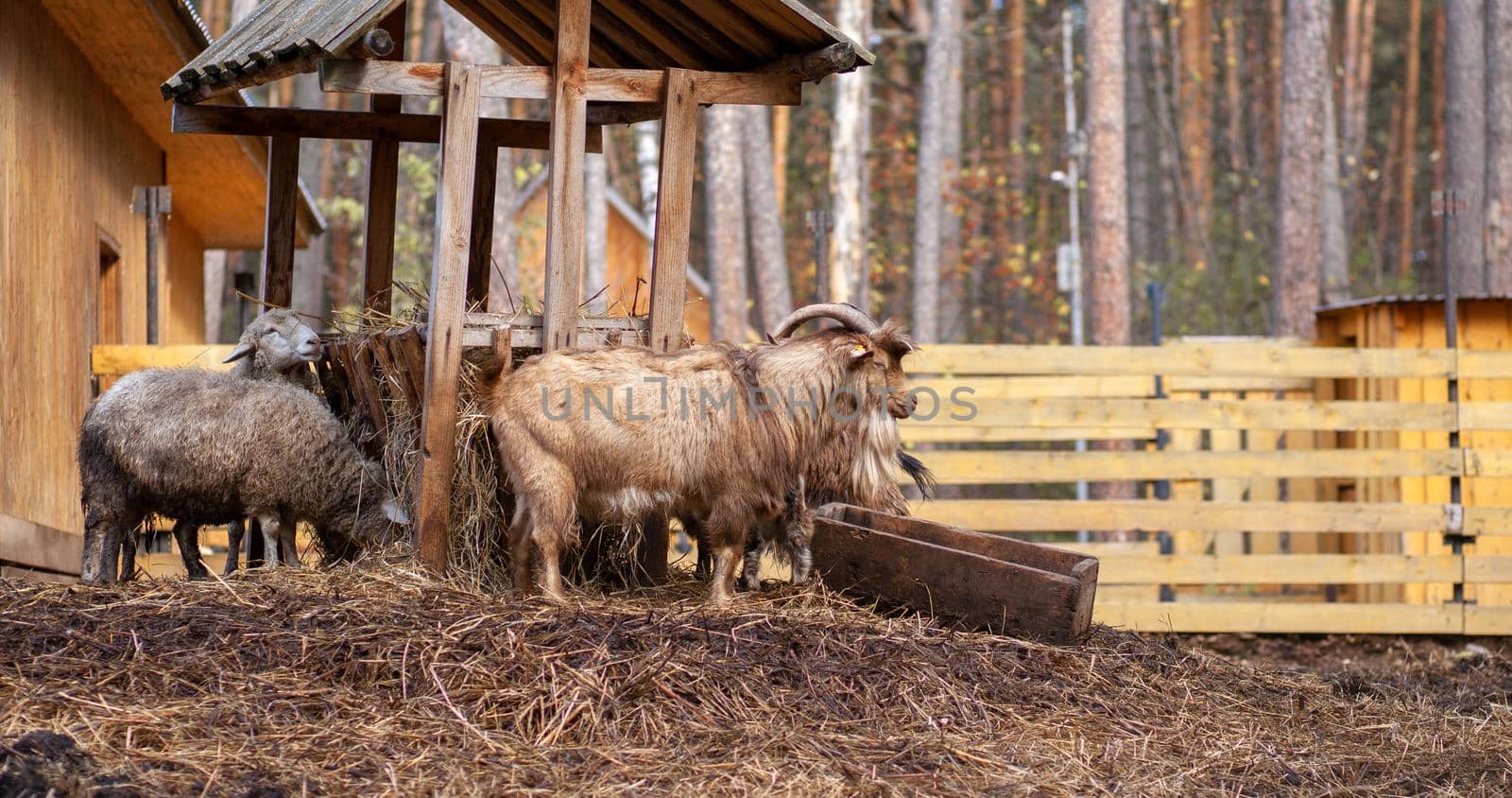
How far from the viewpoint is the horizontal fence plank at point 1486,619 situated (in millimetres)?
11195

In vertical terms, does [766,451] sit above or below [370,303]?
below

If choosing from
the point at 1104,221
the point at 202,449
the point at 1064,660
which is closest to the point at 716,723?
the point at 1064,660

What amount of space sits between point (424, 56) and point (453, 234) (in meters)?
23.4

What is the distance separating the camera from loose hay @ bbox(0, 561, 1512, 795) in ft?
15.5

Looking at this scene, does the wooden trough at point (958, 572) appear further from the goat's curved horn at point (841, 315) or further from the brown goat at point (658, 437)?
the goat's curved horn at point (841, 315)

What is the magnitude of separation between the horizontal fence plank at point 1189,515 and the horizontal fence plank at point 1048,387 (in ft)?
2.64

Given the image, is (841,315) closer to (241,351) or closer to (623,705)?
(623,705)

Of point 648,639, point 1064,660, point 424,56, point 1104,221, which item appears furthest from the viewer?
point 424,56

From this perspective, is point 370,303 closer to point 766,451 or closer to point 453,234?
point 453,234

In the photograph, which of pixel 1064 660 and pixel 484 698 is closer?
pixel 484 698

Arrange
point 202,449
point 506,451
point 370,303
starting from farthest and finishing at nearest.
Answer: point 370,303 < point 202,449 < point 506,451

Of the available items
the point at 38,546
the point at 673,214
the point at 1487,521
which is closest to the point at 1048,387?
the point at 1487,521

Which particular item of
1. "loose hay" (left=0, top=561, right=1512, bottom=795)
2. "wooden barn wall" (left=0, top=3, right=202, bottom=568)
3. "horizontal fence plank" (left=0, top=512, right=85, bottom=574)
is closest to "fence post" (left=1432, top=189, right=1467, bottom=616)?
"loose hay" (left=0, top=561, right=1512, bottom=795)

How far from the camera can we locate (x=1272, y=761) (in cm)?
552
